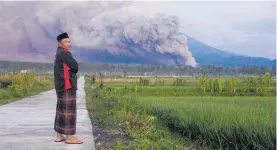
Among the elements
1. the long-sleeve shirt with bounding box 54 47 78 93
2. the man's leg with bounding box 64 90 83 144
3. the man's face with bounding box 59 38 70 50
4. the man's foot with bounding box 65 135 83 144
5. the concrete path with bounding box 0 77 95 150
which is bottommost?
the concrete path with bounding box 0 77 95 150

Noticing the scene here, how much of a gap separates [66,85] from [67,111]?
0.41 metres

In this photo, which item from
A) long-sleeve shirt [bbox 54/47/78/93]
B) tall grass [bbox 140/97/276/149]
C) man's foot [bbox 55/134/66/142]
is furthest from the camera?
man's foot [bbox 55/134/66/142]

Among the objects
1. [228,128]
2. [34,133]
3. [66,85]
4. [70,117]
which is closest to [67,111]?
[70,117]

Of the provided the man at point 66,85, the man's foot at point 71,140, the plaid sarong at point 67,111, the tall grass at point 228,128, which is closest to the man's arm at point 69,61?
the man at point 66,85

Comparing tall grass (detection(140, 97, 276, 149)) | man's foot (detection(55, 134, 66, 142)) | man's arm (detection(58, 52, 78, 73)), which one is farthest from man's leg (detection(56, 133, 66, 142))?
tall grass (detection(140, 97, 276, 149))

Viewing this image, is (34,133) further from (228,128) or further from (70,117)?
(228,128)

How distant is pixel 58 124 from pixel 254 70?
386 feet

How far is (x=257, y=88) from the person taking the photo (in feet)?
92.5

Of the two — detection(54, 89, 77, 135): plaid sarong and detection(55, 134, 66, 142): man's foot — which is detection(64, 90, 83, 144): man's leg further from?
detection(55, 134, 66, 142): man's foot

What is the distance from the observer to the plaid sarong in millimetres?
7035

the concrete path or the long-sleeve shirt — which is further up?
the long-sleeve shirt

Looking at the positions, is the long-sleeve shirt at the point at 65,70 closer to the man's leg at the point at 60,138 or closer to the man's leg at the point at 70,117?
the man's leg at the point at 70,117

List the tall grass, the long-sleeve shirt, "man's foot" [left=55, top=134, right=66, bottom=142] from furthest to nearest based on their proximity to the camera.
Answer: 1. "man's foot" [left=55, top=134, right=66, bottom=142]
2. the long-sleeve shirt
3. the tall grass

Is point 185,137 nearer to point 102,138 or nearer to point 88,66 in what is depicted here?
point 102,138
